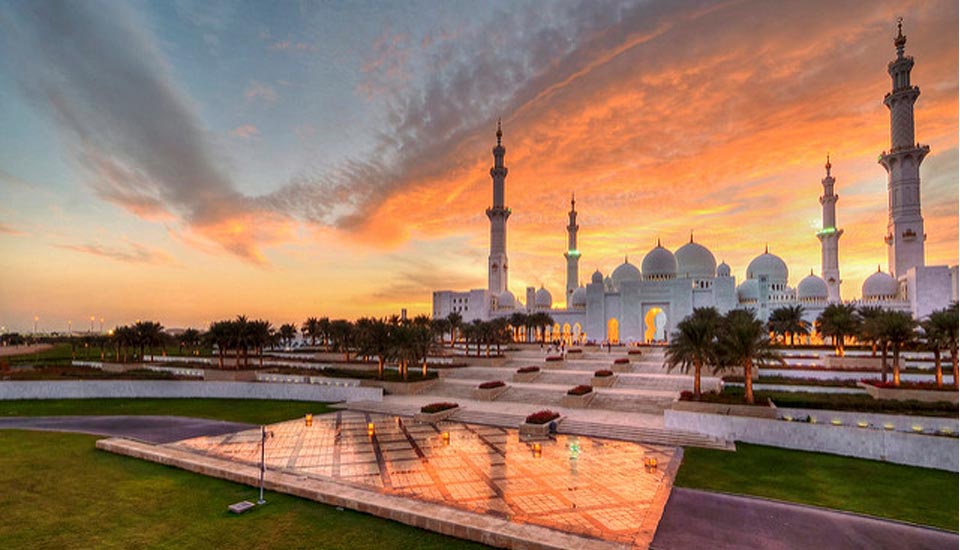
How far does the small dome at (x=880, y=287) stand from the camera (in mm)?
55469

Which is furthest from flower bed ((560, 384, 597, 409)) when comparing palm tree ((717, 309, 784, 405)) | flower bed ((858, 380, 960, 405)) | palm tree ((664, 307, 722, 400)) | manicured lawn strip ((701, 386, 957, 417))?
flower bed ((858, 380, 960, 405))

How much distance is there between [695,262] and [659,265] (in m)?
5.29

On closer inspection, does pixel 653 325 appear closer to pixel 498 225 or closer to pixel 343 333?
pixel 498 225

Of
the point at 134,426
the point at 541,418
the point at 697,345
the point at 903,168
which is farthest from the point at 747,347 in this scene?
the point at 903,168

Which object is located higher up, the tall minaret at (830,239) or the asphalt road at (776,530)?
the tall minaret at (830,239)

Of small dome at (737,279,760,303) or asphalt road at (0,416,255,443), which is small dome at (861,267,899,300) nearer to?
small dome at (737,279,760,303)

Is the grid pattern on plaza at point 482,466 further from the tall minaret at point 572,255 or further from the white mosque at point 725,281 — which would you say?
the tall minaret at point 572,255

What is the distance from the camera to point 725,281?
5803 centimetres

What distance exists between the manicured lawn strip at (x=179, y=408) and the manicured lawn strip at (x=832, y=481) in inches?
743

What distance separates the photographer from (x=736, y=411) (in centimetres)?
2020

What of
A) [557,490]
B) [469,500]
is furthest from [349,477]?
[557,490]

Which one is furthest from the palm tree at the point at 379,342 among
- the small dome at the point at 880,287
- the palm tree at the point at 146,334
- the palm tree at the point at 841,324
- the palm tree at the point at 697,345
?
the small dome at the point at 880,287

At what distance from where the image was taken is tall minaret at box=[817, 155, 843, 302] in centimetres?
6278

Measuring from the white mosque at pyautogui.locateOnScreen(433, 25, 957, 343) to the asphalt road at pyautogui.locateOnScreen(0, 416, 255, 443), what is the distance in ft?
169
